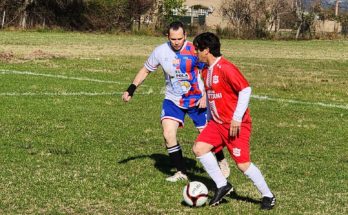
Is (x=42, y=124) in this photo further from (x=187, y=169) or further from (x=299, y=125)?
(x=299, y=125)

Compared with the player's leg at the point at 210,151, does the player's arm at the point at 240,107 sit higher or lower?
higher

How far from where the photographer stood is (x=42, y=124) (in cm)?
1141

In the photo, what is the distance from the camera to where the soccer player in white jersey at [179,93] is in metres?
7.82

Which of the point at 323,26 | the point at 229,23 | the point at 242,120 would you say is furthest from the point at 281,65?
the point at 323,26

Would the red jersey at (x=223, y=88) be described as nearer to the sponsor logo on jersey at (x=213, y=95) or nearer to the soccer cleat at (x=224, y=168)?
the sponsor logo on jersey at (x=213, y=95)

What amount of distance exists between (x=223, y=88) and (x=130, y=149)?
3461 millimetres

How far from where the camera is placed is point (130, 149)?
9.62 meters

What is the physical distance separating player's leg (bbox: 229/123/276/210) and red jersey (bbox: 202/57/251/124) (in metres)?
0.18

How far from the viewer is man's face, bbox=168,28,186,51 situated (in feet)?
24.9

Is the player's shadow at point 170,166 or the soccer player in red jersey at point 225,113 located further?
the player's shadow at point 170,166

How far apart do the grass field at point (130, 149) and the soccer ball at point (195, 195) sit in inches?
3.1

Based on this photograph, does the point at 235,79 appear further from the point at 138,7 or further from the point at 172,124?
the point at 138,7

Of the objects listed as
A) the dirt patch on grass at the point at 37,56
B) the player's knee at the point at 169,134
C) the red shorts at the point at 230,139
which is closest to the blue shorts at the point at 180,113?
the player's knee at the point at 169,134

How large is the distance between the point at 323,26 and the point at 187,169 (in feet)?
182
